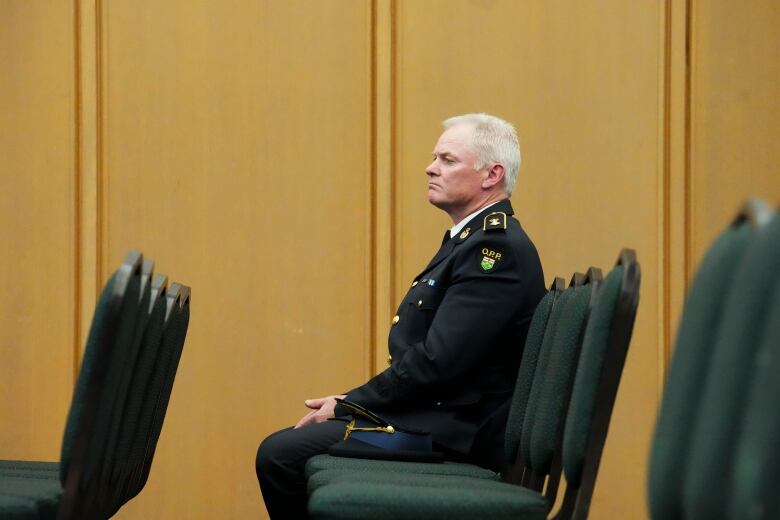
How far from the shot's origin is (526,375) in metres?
2.60

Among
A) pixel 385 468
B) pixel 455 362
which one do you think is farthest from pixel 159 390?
pixel 455 362

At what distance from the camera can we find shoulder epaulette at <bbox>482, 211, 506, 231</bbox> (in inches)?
117

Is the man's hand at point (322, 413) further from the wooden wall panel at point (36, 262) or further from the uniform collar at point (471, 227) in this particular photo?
the wooden wall panel at point (36, 262)

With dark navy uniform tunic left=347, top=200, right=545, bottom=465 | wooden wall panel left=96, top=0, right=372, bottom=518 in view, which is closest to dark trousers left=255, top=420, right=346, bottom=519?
dark navy uniform tunic left=347, top=200, right=545, bottom=465

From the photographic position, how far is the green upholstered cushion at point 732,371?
1.25 meters

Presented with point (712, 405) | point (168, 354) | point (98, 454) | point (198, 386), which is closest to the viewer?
point (712, 405)

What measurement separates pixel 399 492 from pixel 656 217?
2.45 m

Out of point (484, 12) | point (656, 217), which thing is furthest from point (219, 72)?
point (656, 217)

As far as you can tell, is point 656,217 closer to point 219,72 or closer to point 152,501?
point 219,72

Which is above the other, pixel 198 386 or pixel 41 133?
pixel 41 133

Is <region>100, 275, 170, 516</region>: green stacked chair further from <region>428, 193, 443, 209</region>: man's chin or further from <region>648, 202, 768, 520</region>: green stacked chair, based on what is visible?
<region>648, 202, 768, 520</region>: green stacked chair

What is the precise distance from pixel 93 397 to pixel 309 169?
7.82ft

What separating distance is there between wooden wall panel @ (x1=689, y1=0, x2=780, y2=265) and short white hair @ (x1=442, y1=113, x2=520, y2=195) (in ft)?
4.04

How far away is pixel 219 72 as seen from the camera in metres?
4.25
